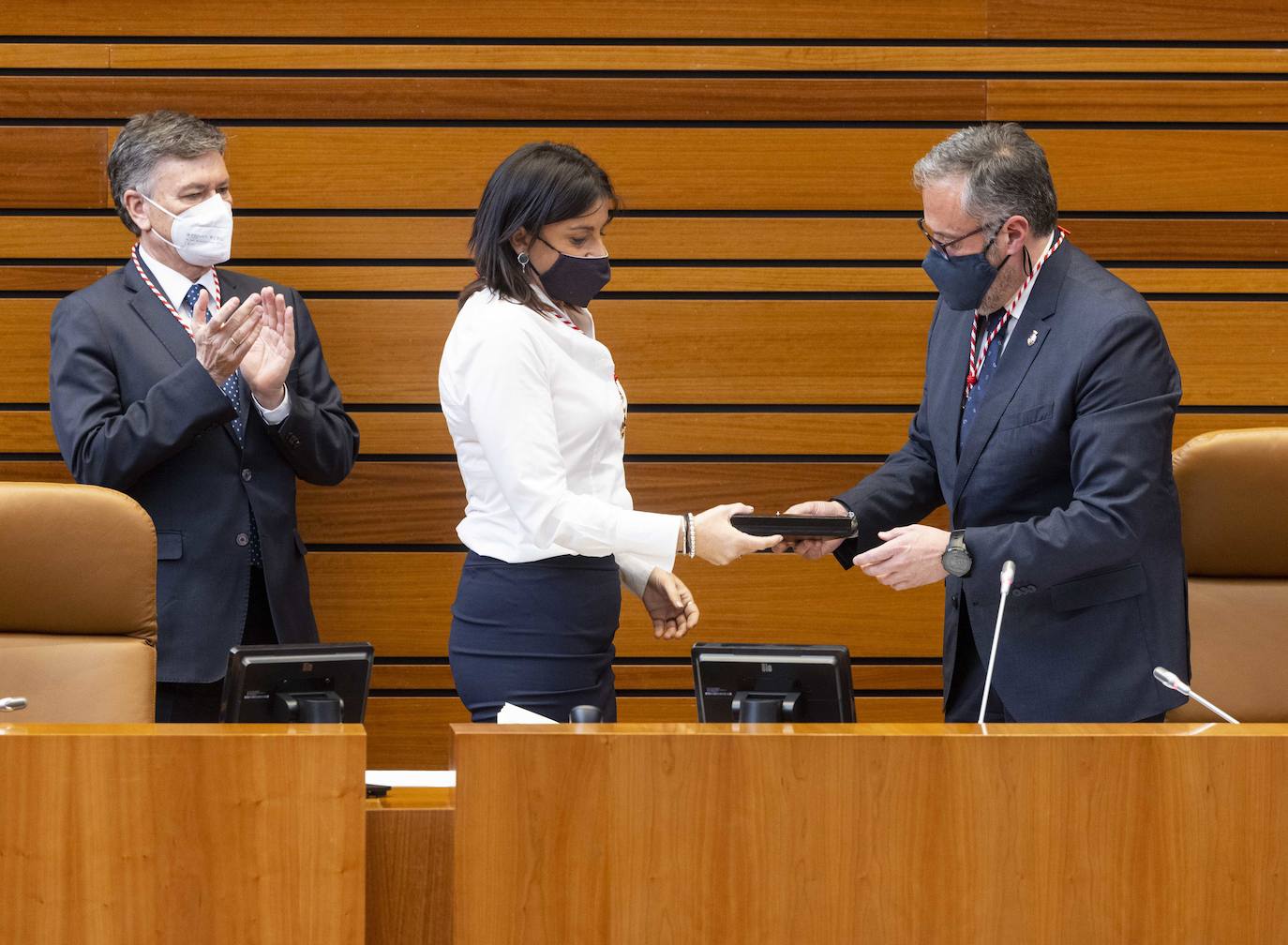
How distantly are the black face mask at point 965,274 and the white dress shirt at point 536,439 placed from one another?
59 cm

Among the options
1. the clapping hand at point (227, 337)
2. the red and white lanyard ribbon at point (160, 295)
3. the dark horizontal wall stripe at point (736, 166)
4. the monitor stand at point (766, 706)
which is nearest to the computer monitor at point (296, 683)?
the monitor stand at point (766, 706)

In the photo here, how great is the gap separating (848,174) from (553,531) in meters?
1.57

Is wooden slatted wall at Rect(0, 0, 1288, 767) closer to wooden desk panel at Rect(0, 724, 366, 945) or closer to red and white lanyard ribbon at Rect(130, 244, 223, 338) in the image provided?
red and white lanyard ribbon at Rect(130, 244, 223, 338)

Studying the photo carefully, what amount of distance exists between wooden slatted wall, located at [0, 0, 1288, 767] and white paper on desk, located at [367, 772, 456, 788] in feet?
5.61

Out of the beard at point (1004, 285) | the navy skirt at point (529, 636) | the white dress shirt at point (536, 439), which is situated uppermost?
the beard at point (1004, 285)

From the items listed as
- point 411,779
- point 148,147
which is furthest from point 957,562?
point 148,147

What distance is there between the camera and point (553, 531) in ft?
7.54

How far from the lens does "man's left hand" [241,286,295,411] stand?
9.31 ft

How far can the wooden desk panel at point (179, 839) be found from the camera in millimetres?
1412

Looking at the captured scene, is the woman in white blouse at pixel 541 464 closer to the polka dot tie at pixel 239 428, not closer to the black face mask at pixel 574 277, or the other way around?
the black face mask at pixel 574 277

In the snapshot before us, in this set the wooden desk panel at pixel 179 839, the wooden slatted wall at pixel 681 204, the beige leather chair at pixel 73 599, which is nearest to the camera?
the wooden desk panel at pixel 179 839

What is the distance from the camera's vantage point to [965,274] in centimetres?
244

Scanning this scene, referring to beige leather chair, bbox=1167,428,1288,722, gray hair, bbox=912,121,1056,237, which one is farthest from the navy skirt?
beige leather chair, bbox=1167,428,1288,722

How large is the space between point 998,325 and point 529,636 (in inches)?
37.9
